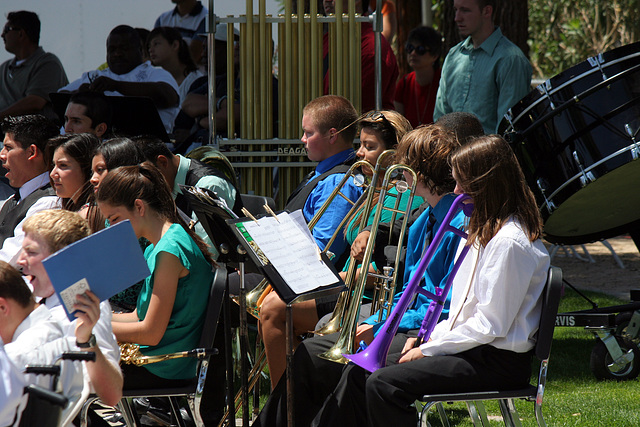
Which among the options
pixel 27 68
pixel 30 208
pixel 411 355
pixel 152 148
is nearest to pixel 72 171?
pixel 30 208

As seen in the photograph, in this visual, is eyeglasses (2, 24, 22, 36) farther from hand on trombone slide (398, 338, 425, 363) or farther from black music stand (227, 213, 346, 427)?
hand on trombone slide (398, 338, 425, 363)

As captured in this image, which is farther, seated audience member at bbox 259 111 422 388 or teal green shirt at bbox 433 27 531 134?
teal green shirt at bbox 433 27 531 134

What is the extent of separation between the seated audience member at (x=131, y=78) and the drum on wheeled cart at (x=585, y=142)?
274 cm

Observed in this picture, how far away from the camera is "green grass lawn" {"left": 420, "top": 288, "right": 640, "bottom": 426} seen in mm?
3977

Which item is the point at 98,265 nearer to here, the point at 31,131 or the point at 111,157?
the point at 111,157

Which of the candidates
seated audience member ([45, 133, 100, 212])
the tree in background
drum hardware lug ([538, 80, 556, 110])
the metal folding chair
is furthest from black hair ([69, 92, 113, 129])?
the tree in background

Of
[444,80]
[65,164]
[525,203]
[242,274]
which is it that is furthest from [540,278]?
[444,80]

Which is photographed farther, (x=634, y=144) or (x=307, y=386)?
(x=634, y=144)

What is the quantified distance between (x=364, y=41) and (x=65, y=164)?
284cm

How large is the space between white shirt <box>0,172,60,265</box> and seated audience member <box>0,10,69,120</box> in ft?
6.11

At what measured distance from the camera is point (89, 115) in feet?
17.5

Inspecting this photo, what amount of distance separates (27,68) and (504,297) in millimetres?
4700

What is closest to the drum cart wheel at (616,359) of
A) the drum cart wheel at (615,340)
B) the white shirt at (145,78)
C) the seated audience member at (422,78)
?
the drum cart wheel at (615,340)

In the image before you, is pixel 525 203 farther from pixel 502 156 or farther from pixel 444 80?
pixel 444 80
